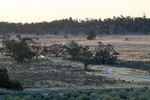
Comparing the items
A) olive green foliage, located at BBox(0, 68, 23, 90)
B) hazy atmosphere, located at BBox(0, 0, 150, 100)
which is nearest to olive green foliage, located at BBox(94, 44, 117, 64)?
hazy atmosphere, located at BBox(0, 0, 150, 100)

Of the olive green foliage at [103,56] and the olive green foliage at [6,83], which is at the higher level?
the olive green foliage at [6,83]

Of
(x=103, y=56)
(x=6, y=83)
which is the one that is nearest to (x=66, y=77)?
(x=6, y=83)

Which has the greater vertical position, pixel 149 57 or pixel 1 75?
pixel 1 75

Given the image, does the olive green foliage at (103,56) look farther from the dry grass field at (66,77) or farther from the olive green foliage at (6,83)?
the olive green foliage at (6,83)

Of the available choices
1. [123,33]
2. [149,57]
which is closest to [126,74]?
[149,57]

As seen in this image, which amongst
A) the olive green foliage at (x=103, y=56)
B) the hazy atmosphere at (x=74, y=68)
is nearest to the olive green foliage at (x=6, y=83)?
the hazy atmosphere at (x=74, y=68)

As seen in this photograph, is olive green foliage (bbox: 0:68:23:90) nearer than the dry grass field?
Yes

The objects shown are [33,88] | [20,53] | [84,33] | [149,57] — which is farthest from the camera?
[84,33]

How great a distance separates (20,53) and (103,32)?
11785 cm

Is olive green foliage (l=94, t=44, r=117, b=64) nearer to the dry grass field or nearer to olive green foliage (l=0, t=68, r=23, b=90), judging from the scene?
the dry grass field

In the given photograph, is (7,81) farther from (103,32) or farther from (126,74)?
(103,32)

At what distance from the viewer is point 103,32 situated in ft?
588

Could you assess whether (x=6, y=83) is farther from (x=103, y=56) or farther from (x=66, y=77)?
(x=103, y=56)

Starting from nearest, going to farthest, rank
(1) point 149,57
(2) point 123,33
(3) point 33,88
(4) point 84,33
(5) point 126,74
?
1. (3) point 33,88
2. (5) point 126,74
3. (1) point 149,57
4. (2) point 123,33
5. (4) point 84,33
